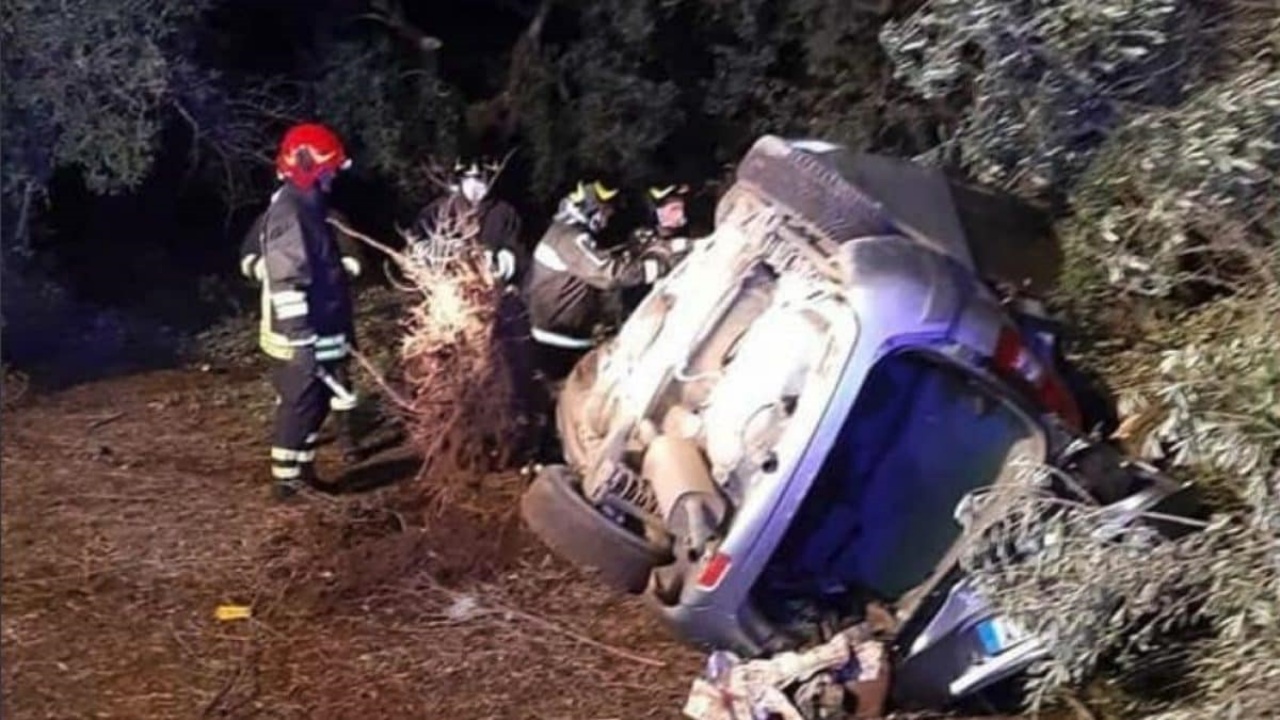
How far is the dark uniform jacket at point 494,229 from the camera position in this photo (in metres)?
10.2

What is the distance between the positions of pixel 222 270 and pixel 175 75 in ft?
4.59

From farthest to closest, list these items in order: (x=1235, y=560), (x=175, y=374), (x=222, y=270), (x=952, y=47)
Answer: (x=222, y=270) → (x=175, y=374) → (x=952, y=47) → (x=1235, y=560)

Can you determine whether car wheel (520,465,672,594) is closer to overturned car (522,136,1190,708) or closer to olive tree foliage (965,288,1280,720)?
overturned car (522,136,1190,708)

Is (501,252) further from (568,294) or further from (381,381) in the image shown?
(381,381)

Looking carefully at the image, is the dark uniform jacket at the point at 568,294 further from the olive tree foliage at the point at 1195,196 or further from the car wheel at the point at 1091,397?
→ the olive tree foliage at the point at 1195,196

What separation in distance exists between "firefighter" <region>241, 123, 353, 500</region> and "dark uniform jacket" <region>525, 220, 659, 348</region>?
0.94 meters

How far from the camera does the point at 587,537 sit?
8492 millimetres

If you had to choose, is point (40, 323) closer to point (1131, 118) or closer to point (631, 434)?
point (631, 434)

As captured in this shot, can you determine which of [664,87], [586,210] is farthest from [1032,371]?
[664,87]

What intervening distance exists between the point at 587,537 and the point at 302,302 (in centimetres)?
169

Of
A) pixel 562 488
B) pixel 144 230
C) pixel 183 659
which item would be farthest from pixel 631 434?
pixel 144 230

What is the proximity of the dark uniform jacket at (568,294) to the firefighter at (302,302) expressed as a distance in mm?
938

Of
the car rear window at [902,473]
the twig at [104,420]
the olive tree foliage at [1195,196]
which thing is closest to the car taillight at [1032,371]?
the car rear window at [902,473]

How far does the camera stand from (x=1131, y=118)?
856 centimetres
